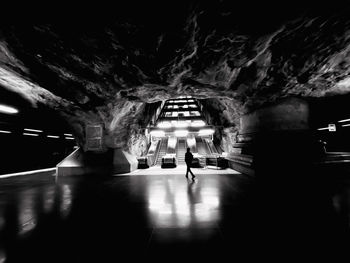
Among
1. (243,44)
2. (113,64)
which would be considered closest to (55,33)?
(113,64)

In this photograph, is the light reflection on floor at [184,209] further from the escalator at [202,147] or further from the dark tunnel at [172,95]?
the escalator at [202,147]

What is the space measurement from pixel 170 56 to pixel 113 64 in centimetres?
227

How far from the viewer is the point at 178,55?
5520mm

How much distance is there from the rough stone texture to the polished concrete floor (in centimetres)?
479

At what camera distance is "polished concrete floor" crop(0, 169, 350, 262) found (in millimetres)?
2031

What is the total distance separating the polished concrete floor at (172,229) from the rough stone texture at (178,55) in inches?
189

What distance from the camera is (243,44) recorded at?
17.4 ft

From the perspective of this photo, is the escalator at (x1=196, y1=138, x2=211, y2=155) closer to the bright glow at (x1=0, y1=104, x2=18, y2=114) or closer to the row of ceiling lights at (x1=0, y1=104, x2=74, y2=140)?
the row of ceiling lights at (x1=0, y1=104, x2=74, y2=140)

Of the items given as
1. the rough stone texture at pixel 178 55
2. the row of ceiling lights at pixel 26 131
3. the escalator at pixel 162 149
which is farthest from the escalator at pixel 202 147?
the row of ceiling lights at pixel 26 131

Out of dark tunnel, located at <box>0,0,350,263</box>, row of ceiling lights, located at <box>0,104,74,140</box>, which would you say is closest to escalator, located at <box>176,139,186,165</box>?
dark tunnel, located at <box>0,0,350,263</box>

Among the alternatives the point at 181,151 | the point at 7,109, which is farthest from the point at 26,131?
the point at 181,151

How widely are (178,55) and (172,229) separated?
5.23 metres

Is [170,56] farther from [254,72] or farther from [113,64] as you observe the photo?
[254,72]

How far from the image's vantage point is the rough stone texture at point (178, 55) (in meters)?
4.26
